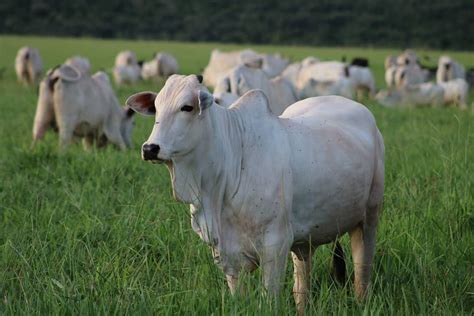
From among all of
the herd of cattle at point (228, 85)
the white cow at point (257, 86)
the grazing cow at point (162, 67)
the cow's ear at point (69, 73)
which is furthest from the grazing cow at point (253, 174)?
the grazing cow at point (162, 67)

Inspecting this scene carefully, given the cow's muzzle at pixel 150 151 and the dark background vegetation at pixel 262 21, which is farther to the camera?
the dark background vegetation at pixel 262 21

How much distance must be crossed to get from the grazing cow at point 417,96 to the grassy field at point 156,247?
10632 millimetres

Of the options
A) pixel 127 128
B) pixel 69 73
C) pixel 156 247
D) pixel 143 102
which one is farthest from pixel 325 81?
pixel 143 102

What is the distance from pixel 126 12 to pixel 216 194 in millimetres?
60271

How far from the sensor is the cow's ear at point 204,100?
11.5ft

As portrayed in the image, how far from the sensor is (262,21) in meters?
62.5

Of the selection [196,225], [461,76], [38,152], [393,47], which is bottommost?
[393,47]

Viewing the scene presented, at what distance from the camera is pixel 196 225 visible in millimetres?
3775

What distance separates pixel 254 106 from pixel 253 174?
422 millimetres

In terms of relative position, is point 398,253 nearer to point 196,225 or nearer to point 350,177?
point 350,177

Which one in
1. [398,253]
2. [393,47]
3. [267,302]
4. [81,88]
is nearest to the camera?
[267,302]

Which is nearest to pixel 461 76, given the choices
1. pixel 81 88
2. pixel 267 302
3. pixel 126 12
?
pixel 81 88

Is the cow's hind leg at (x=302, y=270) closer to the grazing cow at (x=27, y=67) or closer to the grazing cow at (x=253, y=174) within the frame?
the grazing cow at (x=253, y=174)

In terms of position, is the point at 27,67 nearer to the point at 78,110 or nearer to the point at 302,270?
the point at 78,110
